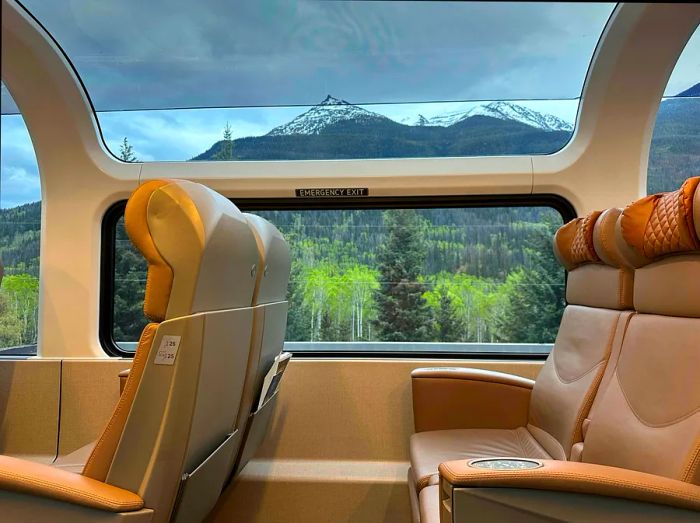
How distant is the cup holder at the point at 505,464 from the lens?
4.01 feet

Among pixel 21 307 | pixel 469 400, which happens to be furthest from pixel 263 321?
pixel 21 307

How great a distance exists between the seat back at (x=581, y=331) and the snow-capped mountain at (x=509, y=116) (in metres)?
0.81

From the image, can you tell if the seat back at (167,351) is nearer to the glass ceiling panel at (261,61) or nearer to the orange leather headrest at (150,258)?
the orange leather headrest at (150,258)

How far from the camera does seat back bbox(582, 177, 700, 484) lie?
130cm

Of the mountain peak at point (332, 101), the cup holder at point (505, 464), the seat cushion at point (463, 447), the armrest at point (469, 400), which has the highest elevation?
the mountain peak at point (332, 101)

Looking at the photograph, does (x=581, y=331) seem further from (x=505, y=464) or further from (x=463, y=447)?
(x=505, y=464)

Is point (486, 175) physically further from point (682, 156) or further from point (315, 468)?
point (315, 468)

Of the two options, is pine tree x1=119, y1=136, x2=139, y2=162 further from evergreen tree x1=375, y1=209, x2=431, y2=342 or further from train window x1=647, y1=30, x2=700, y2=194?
train window x1=647, y1=30, x2=700, y2=194

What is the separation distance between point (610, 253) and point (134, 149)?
255 cm

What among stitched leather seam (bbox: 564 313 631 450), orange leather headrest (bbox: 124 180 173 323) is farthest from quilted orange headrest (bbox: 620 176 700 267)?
orange leather headrest (bbox: 124 180 173 323)

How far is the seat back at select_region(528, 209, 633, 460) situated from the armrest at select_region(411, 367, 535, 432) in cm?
10

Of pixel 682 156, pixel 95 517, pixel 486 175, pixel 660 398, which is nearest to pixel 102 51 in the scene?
pixel 486 175

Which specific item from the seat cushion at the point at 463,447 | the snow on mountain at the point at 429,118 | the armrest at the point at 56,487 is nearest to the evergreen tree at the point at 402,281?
the snow on mountain at the point at 429,118

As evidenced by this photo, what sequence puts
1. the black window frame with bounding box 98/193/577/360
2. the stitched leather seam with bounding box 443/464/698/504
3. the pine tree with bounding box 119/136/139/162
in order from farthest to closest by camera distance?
the pine tree with bounding box 119/136/139/162 < the black window frame with bounding box 98/193/577/360 < the stitched leather seam with bounding box 443/464/698/504
